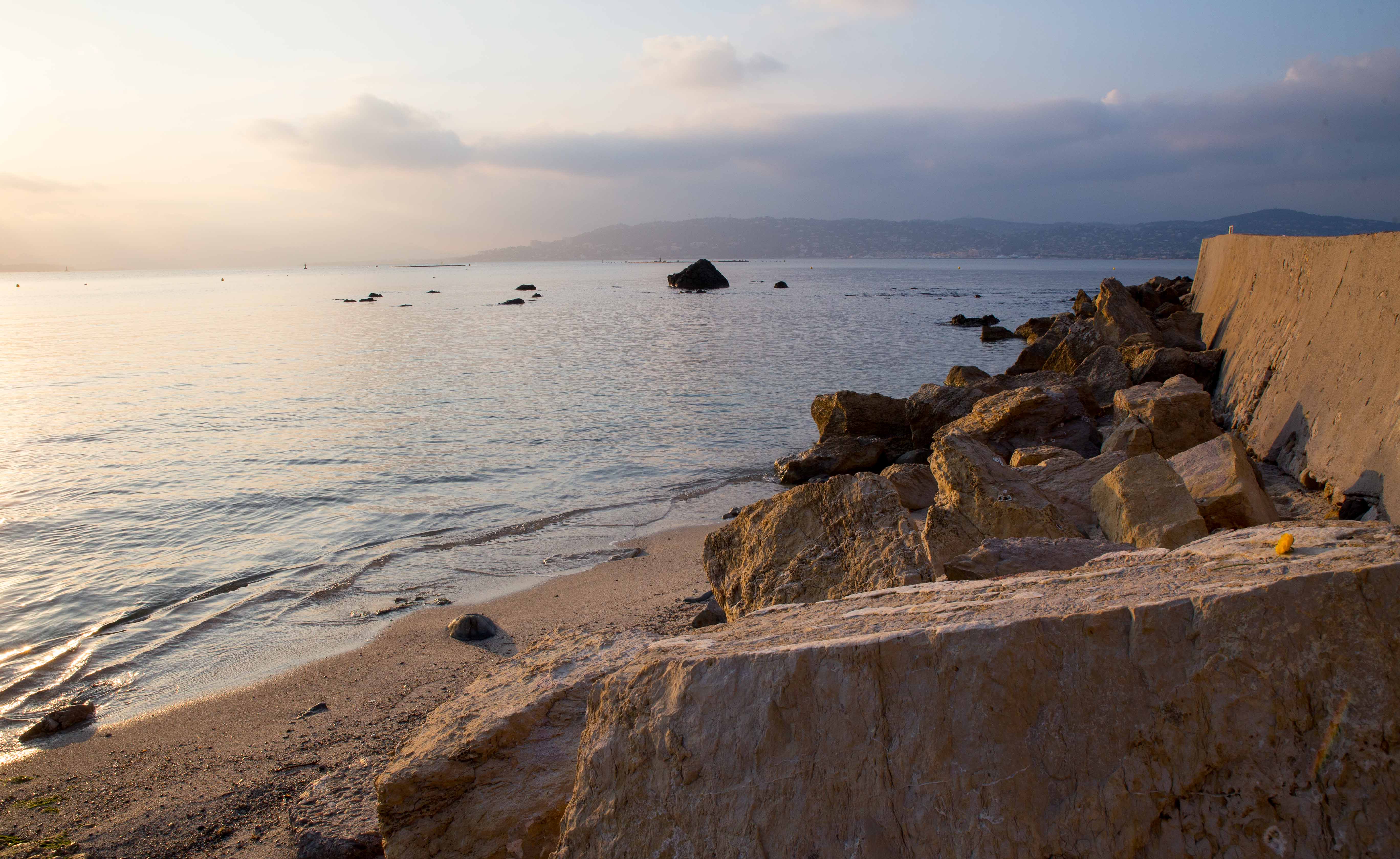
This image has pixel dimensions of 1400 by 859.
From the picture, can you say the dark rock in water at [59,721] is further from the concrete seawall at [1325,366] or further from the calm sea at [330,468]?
the concrete seawall at [1325,366]

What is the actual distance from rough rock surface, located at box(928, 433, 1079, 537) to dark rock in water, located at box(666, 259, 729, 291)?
2836 inches

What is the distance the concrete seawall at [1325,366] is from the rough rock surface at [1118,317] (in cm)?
425

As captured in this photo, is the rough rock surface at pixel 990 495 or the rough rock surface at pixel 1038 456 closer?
the rough rock surface at pixel 990 495

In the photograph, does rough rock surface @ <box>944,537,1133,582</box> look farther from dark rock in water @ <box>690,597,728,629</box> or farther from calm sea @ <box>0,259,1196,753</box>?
calm sea @ <box>0,259,1196,753</box>

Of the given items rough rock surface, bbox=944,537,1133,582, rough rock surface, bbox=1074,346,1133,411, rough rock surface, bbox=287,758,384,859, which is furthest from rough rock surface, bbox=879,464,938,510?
rough rock surface, bbox=287,758,384,859

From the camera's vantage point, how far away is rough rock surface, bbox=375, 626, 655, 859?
272 centimetres

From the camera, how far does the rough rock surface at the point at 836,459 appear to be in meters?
10.5

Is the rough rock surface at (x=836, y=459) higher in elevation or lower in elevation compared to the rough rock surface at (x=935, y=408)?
lower

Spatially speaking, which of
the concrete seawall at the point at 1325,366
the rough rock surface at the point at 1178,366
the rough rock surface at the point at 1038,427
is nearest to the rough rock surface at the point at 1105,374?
the rough rock surface at the point at 1178,366

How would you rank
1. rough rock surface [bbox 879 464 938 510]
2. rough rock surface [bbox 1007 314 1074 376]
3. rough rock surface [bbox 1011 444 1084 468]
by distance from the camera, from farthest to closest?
rough rock surface [bbox 1007 314 1074 376] → rough rock surface [bbox 879 464 938 510] → rough rock surface [bbox 1011 444 1084 468]

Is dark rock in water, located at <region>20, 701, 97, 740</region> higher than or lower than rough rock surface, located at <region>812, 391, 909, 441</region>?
lower

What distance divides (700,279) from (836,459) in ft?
226

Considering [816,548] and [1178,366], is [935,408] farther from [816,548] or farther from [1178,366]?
[816,548]

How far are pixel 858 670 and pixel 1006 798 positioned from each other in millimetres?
467
